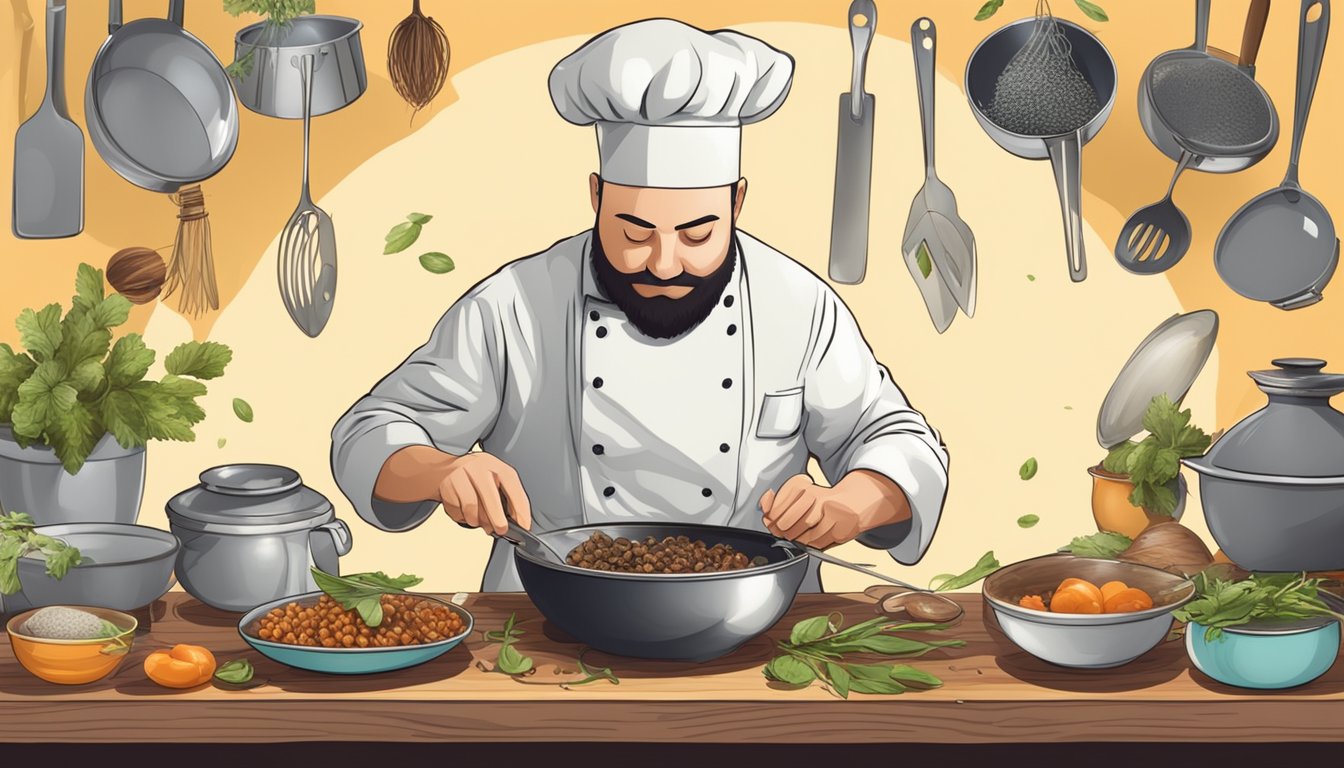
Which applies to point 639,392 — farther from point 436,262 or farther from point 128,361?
point 128,361

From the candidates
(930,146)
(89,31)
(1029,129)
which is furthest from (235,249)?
(1029,129)

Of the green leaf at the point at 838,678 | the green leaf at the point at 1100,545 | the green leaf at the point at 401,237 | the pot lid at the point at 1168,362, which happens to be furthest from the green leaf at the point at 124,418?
the pot lid at the point at 1168,362

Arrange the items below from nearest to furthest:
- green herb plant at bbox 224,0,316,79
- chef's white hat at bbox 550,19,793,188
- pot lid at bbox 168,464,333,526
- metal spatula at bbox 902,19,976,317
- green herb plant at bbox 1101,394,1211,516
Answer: pot lid at bbox 168,464,333,526 < chef's white hat at bbox 550,19,793,188 < green herb plant at bbox 1101,394,1211,516 < green herb plant at bbox 224,0,316,79 < metal spatula at bbox 902,19,976,317

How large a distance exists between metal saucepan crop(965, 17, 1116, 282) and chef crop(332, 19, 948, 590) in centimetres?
41

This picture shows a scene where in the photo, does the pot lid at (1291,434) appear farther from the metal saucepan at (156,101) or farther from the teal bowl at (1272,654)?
the metal saucepan at (156,101)

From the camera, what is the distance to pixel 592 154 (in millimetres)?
2582

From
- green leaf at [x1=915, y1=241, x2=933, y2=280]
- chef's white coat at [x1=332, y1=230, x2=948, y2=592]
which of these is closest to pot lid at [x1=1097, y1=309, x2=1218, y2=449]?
green leaf at [x1=915, y1=241, x2=933, y2=280]

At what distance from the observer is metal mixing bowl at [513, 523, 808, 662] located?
1.62 m

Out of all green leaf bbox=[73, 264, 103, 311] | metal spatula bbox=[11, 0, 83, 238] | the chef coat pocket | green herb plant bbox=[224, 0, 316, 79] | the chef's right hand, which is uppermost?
green herb plant bbox=[224, 0, 316, 79]

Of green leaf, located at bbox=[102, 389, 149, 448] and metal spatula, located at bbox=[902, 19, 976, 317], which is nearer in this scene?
green leaf, located at bbox=[102, 389, 149, 448]

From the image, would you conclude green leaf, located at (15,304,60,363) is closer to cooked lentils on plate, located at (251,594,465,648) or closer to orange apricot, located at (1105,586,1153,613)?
cooked lentils on plate, located at (251,594,465,648)

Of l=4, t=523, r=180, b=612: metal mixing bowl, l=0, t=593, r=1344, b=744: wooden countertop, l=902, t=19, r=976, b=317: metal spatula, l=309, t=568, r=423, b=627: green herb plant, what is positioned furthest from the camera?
l=902, t=19, r=976, b=317: metal spatula

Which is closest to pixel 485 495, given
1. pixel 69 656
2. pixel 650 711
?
pixel 650 711

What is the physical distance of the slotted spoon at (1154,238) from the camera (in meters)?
2.55
